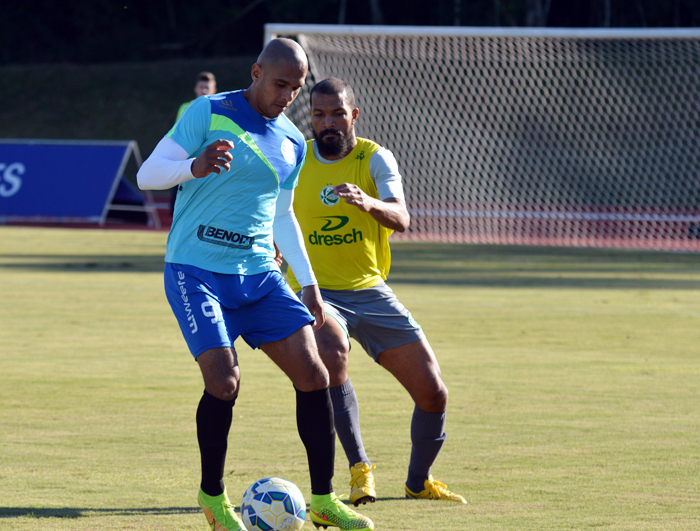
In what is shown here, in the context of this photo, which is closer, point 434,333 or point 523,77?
point 434,333

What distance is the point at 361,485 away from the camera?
463 centimetres

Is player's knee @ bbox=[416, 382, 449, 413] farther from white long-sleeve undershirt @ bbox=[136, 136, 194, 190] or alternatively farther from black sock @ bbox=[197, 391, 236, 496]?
white long-sleeve undershirt @ bbox=[136, 136, 194, 190]

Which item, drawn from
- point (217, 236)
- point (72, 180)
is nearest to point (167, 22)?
point (72, 180)

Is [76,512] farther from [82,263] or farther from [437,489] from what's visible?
[82,263]

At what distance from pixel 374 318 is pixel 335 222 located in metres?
0.52

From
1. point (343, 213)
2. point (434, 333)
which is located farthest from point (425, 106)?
→ point (343, 213)

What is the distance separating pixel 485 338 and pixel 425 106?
19.7 m

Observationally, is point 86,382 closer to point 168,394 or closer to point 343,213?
point 168,394

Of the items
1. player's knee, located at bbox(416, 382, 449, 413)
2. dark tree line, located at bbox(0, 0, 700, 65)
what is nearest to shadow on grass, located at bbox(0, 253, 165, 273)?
player's knee, located at bbox(416, 382, 449, 413)

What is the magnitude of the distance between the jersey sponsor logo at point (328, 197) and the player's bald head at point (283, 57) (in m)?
1.04

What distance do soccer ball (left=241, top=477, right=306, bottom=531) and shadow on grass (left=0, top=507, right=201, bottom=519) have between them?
0.38m

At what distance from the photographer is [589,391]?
716 centimetres

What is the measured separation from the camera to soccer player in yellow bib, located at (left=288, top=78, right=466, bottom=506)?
4.77m

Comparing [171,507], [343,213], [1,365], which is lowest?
[1,365]
